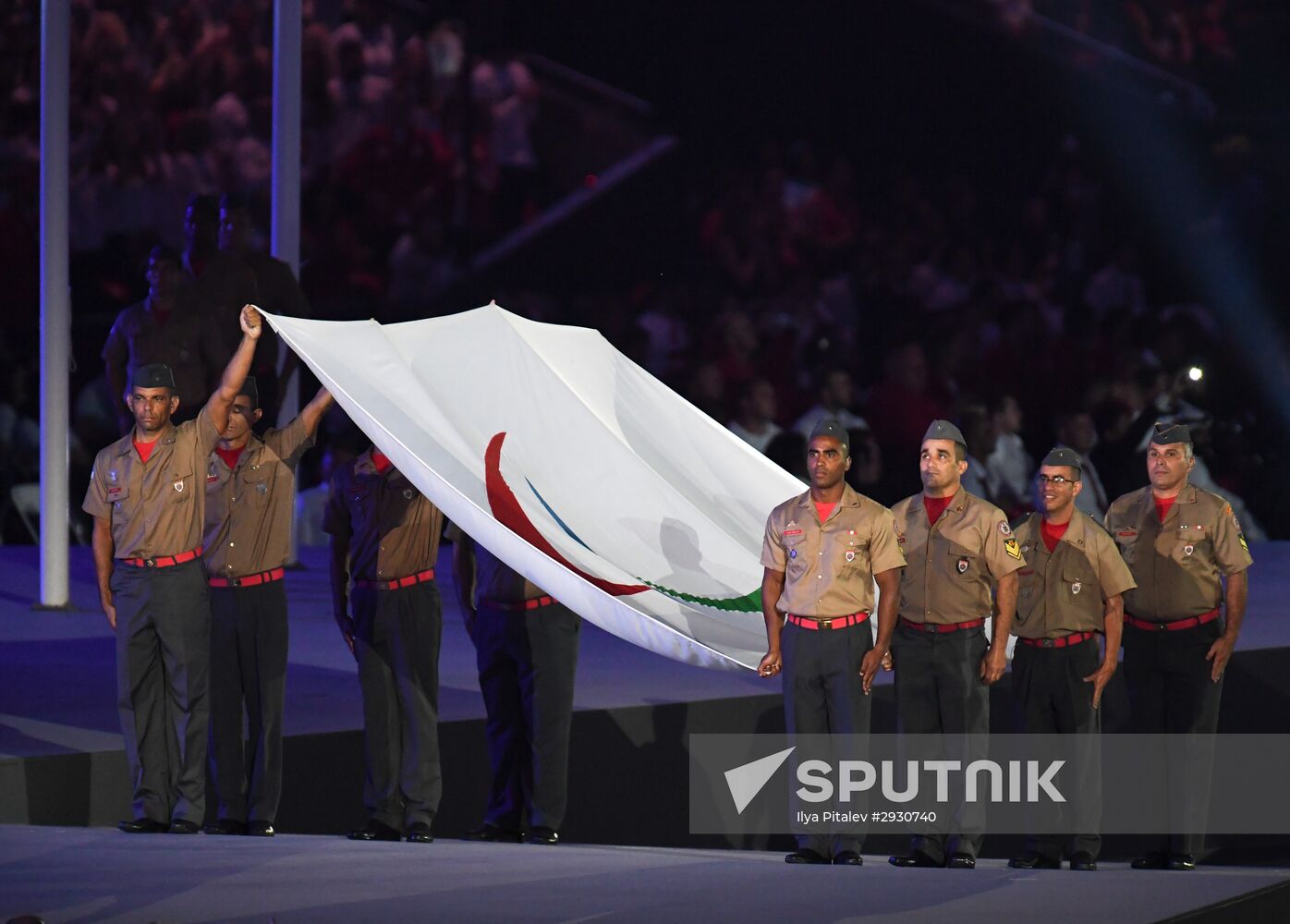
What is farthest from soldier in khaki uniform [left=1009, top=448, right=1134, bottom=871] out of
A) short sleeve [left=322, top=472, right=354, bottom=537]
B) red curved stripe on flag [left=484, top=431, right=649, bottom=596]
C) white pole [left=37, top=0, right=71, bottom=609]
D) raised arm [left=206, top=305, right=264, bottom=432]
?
white pole [left=37, top=0, right=71, bottom=609]

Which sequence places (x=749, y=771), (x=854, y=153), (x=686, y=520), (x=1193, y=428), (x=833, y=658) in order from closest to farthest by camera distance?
(x=833, y=658)
(x=686, y=520)
(x=749, y=771)
(x=1193, y=428)
(x=854, y=153)

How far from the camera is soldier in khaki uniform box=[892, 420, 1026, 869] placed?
5.42 m

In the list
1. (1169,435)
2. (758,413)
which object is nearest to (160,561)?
(1169,435)

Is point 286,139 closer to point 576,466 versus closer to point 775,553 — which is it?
point 576,466

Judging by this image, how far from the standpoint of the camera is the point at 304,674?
7.42 meters

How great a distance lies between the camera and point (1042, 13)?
46.4 ft

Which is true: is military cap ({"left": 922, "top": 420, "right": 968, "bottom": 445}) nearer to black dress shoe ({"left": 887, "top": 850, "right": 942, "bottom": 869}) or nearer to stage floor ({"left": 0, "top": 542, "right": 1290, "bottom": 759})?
black dress shoe ({"left": 887, "top": 850, "right": 942, "bottom": 869})

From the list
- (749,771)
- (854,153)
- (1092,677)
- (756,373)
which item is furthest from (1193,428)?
(1092,677)

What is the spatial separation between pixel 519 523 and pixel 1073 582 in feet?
5.52

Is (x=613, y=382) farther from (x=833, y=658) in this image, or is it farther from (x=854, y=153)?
(x=854, y=153)

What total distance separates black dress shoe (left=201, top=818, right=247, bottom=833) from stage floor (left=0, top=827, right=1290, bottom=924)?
0.91ft

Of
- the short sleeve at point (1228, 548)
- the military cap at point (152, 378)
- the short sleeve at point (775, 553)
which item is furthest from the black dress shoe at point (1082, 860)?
the military cap at point (152, 378)

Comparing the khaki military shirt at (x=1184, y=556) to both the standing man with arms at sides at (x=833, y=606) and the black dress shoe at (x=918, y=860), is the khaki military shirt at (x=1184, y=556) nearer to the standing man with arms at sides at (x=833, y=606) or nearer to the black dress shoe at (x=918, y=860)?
the standing man with arms at sides at (x=833, y=606)

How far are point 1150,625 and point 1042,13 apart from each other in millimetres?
9274
